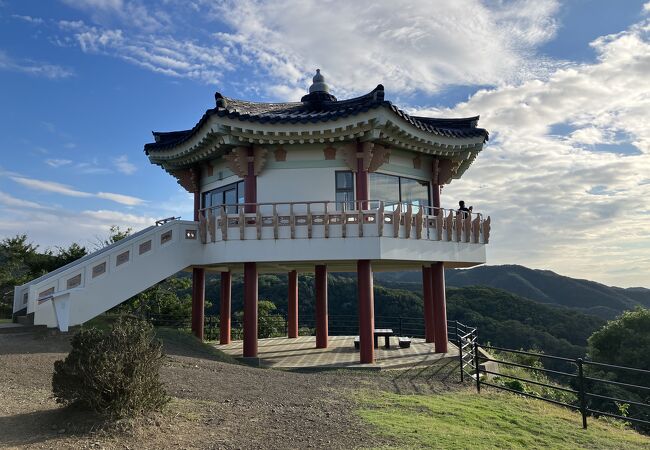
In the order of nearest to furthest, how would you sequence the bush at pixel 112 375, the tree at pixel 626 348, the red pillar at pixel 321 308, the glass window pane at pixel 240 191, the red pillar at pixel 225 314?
the bush at pixel 112 375 → the glass window pane at pixel 240 191 → the red pillar at pixel 321 308 → the red pillar at pixel 225 314 → the tree at pixel 626 348

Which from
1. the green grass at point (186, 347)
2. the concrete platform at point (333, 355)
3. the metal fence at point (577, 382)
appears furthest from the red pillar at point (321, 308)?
the metal fence at point (577, 382)

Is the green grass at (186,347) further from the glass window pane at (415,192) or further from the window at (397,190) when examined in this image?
the glass window pane at (415,192)

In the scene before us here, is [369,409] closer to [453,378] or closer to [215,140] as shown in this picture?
[453,378]

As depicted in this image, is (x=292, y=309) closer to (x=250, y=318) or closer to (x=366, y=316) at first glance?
(x=250, y=318)

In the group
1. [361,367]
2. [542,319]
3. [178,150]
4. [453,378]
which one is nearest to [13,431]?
[361,367]

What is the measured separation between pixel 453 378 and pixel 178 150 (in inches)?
473

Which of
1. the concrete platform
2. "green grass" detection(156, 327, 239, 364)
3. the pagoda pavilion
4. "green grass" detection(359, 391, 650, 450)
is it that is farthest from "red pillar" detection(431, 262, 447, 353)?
"green grass" detection(156, 327, 239, 364)

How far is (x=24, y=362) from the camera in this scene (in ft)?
32.3

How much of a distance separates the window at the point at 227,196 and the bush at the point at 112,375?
32.1 feet

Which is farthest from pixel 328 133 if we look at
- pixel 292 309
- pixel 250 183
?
→ pixel 292 309

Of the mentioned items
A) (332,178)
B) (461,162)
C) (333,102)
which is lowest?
(332,178)

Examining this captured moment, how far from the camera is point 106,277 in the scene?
1365 cm

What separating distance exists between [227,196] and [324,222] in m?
4.86

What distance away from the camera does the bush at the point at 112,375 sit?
6488 millimetres
